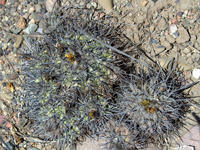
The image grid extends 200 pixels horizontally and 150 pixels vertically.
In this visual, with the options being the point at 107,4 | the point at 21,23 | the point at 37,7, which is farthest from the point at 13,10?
the point at 107,4

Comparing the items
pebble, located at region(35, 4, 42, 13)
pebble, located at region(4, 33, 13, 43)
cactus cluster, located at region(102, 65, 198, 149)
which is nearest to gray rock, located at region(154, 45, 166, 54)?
cactus cluster, located at region(102, 65, 198, 149)

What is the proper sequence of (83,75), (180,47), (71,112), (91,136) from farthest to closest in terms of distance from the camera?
(180,47)
(91,136)
(71,112)
(83,75)

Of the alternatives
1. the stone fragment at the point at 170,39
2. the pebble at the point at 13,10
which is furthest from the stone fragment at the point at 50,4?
the stone fragment at the point at 170,39

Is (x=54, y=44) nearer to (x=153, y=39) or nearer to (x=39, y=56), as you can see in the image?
(x=39, y=56)

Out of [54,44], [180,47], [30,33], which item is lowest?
[54,44]

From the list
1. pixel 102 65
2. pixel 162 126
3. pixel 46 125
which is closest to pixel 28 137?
pixel 46 125
